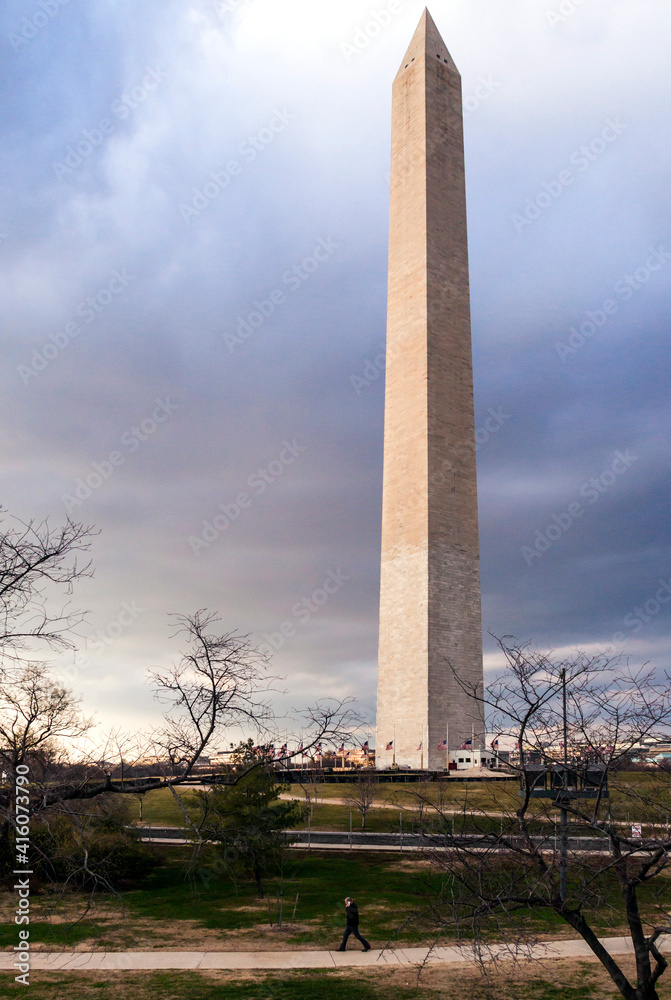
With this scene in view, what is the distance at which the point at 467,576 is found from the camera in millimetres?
54750

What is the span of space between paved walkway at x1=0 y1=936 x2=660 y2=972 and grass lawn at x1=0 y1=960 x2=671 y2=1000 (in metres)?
0.56

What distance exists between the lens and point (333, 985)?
16.0 m

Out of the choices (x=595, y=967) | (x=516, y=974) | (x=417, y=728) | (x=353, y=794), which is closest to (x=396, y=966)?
(x=516, y=974)

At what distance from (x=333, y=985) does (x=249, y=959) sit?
2973mm

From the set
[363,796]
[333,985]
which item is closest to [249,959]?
[333,985]

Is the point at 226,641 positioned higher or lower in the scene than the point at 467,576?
lower

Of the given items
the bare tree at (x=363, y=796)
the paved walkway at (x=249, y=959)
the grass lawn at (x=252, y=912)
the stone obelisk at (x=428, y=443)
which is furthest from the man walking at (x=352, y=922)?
the stone obelisk at (x=428, y=443)

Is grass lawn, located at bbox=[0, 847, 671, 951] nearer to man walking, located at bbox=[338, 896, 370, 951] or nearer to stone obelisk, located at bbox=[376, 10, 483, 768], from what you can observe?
man walking, located at bbox=[338, 896, 370, 951]

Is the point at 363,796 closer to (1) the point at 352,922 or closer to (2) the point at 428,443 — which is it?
(2) the point at 428,443

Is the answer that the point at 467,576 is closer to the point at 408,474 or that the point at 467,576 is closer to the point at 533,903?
the point at 408,474

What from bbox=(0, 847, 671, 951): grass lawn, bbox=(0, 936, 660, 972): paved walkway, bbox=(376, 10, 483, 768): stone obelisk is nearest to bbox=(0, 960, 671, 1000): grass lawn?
bbox=(0, 936, 660, 972): paved walkway

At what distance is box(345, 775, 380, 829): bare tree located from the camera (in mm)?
41500

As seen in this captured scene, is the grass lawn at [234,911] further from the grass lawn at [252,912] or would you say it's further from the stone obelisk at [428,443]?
the stone obelisk at [428,443]

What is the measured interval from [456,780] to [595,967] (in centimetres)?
2931
